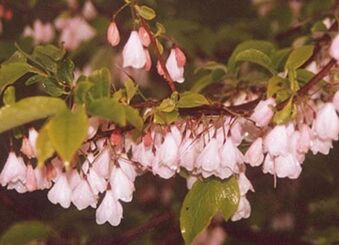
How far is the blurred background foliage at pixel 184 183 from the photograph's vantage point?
2100 mm

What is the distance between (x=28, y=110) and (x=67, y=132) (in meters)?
0.08

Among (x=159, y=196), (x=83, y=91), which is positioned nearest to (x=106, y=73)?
(x=83, y=91)

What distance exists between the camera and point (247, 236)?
207cm

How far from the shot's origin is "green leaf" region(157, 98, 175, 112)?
1.22 meters

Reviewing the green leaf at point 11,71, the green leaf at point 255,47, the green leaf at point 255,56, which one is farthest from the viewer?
the green leaf at point 255,47

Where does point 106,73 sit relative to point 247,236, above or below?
above

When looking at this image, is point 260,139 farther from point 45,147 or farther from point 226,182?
point 45,147

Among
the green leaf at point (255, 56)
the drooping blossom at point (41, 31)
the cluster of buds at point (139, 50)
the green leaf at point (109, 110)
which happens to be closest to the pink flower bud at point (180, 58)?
the cluster of buds at point (139, 50)

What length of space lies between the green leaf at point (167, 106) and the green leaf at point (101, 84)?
127mm

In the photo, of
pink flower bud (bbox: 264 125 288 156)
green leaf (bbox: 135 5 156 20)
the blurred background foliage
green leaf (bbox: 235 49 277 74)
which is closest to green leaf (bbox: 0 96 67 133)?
green leaf (bbox: 135 5 156 20)

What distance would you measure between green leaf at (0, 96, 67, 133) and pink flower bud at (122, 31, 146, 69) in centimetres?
33

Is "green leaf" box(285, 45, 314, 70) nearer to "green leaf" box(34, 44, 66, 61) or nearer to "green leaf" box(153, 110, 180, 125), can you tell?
"green leaf" box(153, 110, 180, 125)

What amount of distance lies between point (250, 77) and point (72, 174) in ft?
1.88

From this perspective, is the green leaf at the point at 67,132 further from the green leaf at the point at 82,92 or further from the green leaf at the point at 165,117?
the green leaf at the point at 165,117
